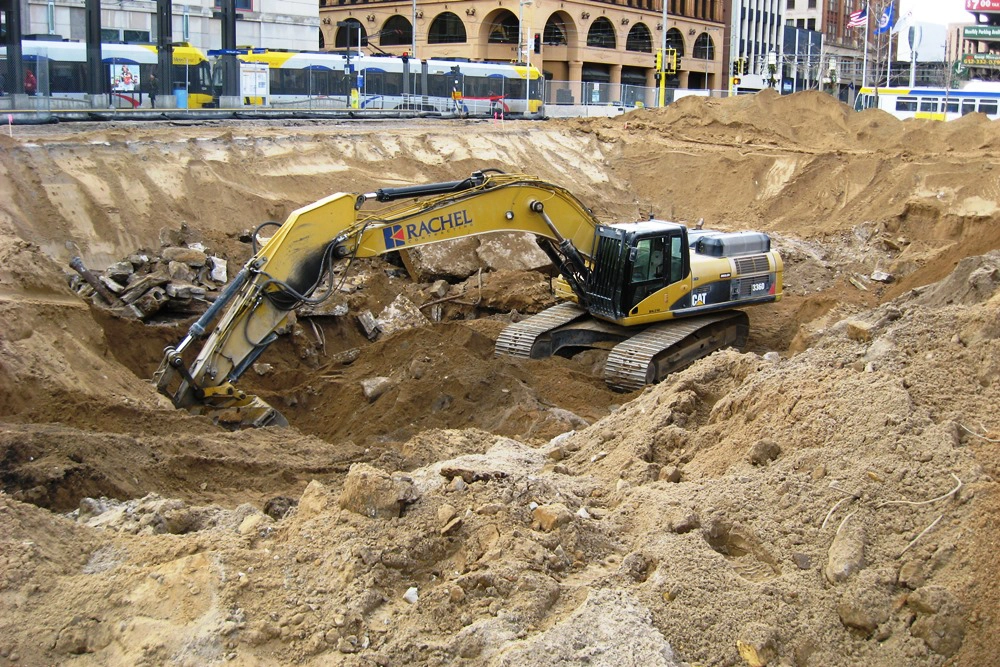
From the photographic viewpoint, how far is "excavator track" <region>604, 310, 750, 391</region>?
44.7 ft

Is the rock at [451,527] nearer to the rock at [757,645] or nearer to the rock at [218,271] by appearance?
the rock at [757,645]

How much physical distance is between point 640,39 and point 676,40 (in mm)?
4421

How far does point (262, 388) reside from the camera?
44.5 feet

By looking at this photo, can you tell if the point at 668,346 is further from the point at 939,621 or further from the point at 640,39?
the point at 640,39

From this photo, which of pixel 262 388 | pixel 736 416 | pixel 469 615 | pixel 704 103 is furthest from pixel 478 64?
pixel 469 615

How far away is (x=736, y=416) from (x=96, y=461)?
17.3ft

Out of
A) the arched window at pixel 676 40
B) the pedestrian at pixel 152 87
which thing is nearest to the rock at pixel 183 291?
the pedestrian at pixel 152 87

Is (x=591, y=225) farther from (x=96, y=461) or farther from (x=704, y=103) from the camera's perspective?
(x=704, y=103)

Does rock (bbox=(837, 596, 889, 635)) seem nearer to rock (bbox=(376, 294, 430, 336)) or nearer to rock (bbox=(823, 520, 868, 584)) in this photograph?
rock (bbox=(823, 520, 868, 584))

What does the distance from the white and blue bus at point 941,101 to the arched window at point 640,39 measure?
20.7 m

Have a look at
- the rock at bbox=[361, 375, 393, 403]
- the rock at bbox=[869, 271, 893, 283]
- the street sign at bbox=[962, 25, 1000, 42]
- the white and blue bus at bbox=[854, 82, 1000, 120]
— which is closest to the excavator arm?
the rock at bbox=[361, 375, 393, 403]

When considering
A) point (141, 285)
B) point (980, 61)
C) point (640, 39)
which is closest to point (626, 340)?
point (141, 285)

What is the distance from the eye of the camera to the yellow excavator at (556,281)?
1078 cm

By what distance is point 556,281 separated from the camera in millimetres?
15531
